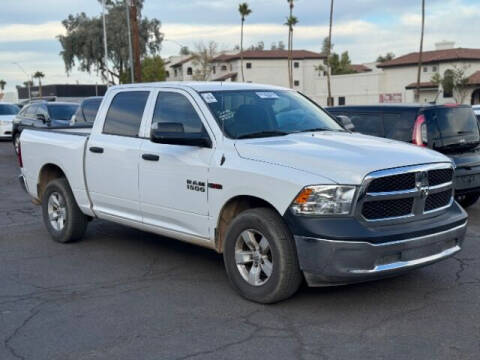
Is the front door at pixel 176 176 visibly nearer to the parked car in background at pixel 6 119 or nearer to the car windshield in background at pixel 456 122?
the car windshield in background at pixel 456 122

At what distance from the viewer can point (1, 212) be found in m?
10.4

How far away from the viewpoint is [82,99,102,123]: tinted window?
16797 mm

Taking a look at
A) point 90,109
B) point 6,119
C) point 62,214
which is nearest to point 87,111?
point 90,109

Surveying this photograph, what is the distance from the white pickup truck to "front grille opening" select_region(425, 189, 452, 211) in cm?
1

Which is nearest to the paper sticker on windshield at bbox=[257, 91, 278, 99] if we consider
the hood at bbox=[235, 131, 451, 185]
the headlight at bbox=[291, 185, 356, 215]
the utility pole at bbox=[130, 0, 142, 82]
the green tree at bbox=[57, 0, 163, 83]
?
the hood at bbox=[235, 131, 451, 185]

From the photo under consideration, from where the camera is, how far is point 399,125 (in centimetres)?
903

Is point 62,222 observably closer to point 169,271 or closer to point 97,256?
point 97,256

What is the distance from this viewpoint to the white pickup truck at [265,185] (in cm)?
488

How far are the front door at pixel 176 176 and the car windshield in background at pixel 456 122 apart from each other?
417 cm

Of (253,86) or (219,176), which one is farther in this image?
(253,86)

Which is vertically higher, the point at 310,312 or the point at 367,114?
the point at 367,114

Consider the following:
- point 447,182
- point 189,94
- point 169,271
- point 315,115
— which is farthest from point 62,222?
point 447,182

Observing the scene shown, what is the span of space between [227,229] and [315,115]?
1.82 meters

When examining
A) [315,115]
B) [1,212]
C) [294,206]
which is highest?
[315,115]
